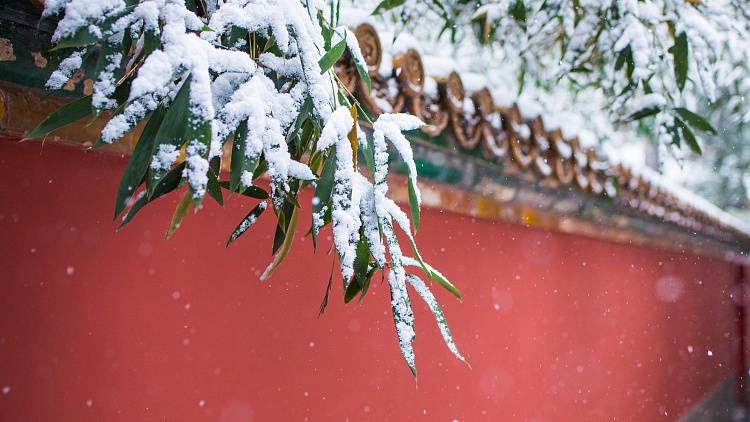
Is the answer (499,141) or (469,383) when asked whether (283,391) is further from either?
(499,141)

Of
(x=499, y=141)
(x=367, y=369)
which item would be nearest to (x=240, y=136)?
(x=367, y=369)

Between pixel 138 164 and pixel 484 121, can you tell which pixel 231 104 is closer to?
pixel 138 164

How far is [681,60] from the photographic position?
191 cm

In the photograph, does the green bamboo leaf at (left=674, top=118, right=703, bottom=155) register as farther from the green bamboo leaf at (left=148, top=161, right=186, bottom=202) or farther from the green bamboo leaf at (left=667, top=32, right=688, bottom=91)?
the green bamboo leaf at (left=148, top=161, right=186, bottom=202)

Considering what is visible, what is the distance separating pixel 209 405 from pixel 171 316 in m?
0.23

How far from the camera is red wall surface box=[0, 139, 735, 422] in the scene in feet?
3.65

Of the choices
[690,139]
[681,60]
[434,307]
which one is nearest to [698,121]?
[690,139]

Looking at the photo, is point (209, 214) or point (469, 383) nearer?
point (209, 214)

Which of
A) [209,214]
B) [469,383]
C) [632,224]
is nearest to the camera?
[209,214]

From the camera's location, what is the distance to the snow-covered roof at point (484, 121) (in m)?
1.63

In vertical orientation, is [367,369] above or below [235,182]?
below

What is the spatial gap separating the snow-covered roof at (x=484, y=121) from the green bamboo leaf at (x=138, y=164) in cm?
71

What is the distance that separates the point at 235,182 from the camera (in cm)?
78

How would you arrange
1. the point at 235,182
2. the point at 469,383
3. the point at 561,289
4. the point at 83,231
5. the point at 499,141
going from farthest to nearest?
1. the point at 561,289
2. the point at 469,383
3. the point at 499,141
4. the point at 83,231
5. the point at 235,182
